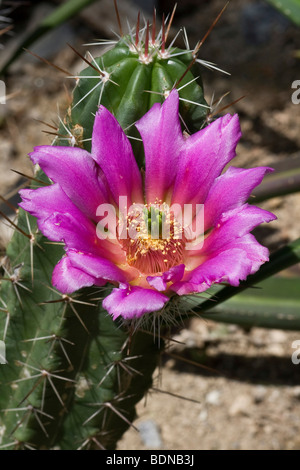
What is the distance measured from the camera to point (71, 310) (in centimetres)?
96

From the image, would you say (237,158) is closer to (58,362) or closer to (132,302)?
(58,362)

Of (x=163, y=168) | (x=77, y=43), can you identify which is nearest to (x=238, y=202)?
(x=163, y=168)

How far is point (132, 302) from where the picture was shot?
70 centimetres

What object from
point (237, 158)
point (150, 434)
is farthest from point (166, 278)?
point (237, 158)

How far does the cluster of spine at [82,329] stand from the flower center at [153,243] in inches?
3.0

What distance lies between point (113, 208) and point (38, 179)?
134 millimetres

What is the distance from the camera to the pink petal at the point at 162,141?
80 cm

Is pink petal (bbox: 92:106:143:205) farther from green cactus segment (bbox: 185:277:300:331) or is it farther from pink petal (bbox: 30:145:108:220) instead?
green cactus segment (bbox: 185:277:300:331)

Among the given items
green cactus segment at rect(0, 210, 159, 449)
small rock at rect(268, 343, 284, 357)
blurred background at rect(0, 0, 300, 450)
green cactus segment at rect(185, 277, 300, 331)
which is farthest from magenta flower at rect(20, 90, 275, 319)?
small rock at rect(268, 343, 284, 357)

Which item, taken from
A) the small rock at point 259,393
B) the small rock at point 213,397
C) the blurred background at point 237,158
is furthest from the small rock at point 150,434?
the small rock at point 259,393

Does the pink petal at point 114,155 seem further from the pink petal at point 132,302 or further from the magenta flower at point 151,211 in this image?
the pink petal at point 132,302

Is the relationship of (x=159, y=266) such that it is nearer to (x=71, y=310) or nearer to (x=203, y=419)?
(x=71, y=310)

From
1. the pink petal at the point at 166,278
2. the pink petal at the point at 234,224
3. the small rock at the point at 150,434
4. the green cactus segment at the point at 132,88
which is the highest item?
the green cactus segment at the point at 132,88

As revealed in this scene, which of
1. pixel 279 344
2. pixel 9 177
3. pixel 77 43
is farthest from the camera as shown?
pixel 77 43
